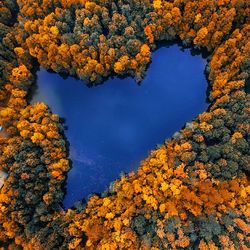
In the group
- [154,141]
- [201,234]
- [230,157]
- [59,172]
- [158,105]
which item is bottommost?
[201,234]

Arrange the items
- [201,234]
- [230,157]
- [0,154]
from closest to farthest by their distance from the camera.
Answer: [201,234], [230,157], [0,154]

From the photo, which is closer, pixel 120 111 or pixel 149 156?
pixel 149 156

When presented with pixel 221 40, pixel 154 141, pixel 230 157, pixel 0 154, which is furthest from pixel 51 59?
pixel 230 157

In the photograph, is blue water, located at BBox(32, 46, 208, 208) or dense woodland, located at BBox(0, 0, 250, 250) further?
blue water, located at BBox(32, 46, 208, 208)

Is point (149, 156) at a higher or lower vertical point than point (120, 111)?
lower

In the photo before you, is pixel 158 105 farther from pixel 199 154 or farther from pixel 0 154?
pixel 0 154
